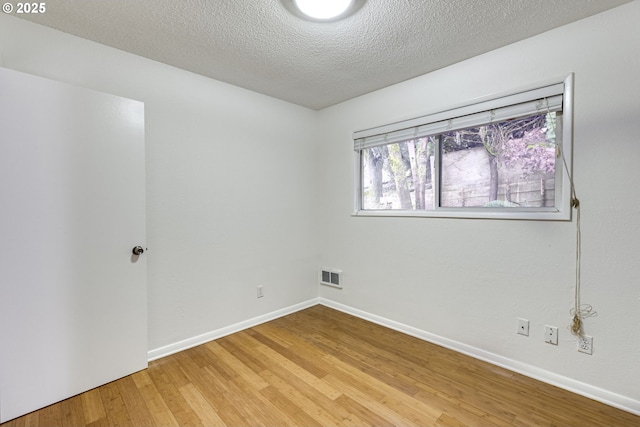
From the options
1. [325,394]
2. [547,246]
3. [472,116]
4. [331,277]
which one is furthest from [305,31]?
[331,277]

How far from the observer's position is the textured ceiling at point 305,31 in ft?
5.35

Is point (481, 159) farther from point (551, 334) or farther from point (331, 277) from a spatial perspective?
point (331, 277)

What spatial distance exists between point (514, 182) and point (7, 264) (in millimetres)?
3302

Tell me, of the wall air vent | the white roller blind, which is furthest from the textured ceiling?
the wall air vent

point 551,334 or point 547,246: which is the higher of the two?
point 547,246

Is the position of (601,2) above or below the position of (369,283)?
above

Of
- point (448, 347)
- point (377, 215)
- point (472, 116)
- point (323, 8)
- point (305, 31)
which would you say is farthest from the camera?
point (377, 215)

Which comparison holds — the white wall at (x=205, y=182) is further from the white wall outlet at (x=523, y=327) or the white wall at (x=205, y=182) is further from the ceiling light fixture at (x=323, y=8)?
the white wall outlet at (x=523, y=327)

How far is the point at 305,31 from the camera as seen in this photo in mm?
1853

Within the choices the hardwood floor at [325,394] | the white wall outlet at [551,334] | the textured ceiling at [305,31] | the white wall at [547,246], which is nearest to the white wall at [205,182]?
the textured ceiling at [305,31]

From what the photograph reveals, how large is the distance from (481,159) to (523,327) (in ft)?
4.25

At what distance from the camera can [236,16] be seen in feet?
5.60

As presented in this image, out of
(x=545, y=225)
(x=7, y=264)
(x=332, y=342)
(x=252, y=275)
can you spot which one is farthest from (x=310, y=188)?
(x=7, y=264)

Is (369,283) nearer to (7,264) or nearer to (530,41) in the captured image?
(530,41)
